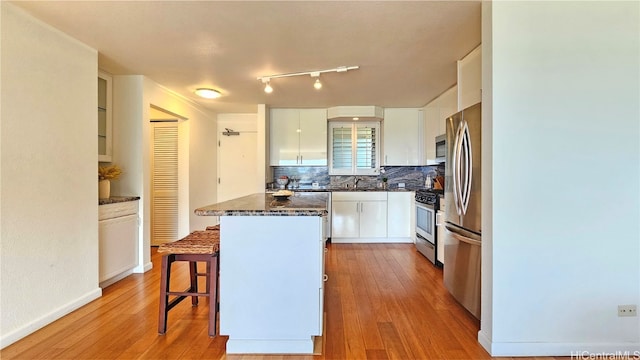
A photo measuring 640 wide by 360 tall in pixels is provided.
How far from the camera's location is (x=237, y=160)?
17.5 ft

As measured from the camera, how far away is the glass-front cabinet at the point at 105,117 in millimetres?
3121

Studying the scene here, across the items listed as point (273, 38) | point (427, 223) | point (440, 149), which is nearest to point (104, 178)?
point (273, 38)

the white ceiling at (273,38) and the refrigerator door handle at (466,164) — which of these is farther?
the refrigerator door handle at (466,164)

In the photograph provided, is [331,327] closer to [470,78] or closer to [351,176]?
[470,78]

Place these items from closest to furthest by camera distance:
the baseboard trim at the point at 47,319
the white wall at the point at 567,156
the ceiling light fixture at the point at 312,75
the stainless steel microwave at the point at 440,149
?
1. the white wall at the point at 567,156
2. the baseboard trim at the point at 47,319
3. the ceiling light fixture at the point at 312,75
4. the stainless steel microwave at the point at 440,149

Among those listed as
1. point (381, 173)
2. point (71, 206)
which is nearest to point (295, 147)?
point (381, 173)

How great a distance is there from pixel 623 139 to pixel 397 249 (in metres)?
2.94

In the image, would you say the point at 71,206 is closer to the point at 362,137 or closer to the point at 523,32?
the point at 523,32

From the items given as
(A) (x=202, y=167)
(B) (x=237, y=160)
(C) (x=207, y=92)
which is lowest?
(A) (x=202, y=167)

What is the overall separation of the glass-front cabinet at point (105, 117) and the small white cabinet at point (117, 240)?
0.59 metres

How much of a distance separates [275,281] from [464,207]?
149 cm

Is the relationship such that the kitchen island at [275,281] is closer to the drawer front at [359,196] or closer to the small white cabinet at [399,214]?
the drawer front at [359,196]

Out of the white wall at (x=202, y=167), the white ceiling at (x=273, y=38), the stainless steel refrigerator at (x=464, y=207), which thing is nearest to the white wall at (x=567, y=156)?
the stainless steel refrigerator at (x=464, y=207)

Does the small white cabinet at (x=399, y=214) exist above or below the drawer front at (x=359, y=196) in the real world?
below
